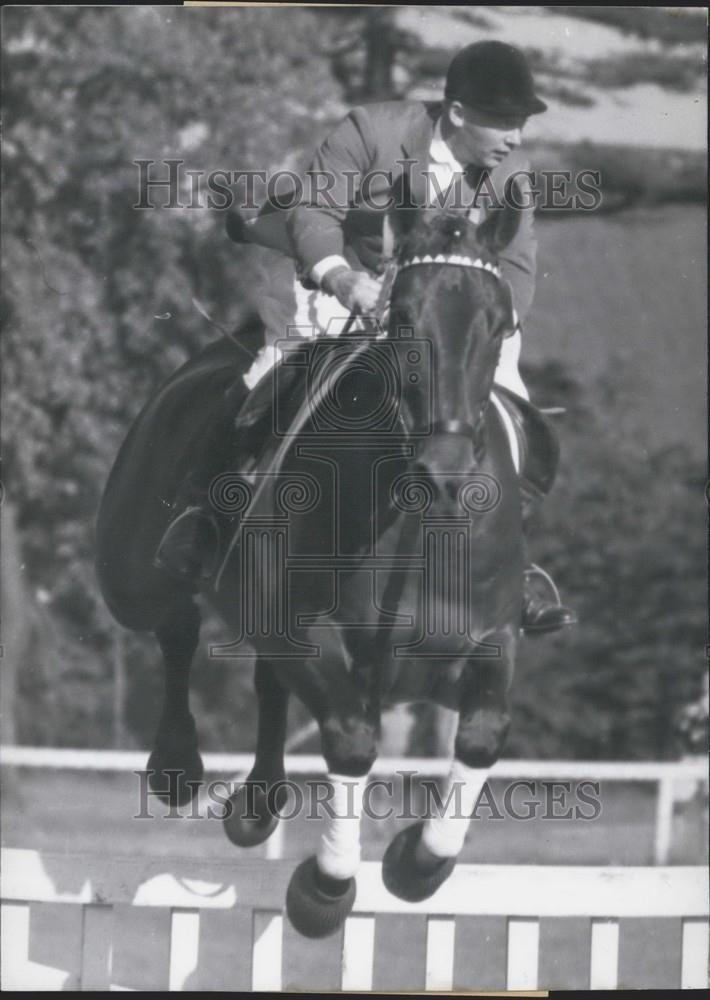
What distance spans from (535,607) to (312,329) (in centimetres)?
74

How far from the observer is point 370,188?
281cm

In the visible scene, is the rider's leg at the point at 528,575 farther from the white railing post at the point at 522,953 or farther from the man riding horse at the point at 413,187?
the white railing post at the point at 522,953

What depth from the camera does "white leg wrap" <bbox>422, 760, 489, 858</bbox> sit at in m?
2.81

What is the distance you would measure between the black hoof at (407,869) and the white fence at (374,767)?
15 cm

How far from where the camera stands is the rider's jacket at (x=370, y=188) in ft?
9.12

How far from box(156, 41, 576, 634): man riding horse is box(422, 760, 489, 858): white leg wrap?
0.34m

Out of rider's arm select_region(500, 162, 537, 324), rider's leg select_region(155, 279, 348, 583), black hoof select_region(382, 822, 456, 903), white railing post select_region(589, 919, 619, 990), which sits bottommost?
white railing post select_region(589, 919, 619, 990)

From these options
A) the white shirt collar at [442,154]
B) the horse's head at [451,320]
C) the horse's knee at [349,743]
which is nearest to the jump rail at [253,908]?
the horse's knee at [349,743]

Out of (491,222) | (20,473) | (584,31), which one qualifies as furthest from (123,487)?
(584,31)

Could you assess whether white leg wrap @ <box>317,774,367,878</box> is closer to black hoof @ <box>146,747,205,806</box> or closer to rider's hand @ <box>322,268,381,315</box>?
black hoof @ <box>146,747,205,806</box>

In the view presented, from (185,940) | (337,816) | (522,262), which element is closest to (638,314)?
(522,262)

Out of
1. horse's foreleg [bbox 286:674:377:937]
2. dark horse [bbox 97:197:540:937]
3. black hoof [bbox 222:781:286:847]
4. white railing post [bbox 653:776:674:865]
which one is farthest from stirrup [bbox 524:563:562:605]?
black hoof [bbox 222:781:286:847]

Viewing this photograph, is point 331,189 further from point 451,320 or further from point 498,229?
point 451,320

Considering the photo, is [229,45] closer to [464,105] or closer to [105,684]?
[464,105]
